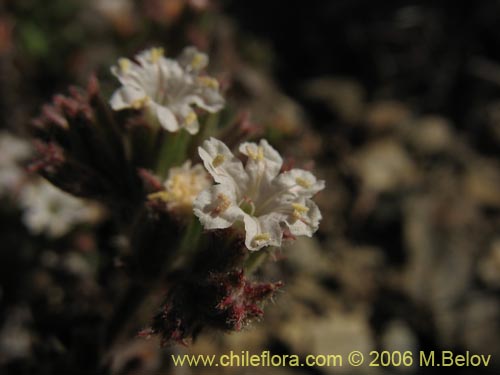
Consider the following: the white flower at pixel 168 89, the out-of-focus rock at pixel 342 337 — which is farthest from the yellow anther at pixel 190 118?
the out-of-focus rock at pixel 342 337

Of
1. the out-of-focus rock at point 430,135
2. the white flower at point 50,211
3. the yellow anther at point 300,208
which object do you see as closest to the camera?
the yellow anther at point 300,208

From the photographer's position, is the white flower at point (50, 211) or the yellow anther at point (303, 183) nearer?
the yellow anther at point (303, 183)

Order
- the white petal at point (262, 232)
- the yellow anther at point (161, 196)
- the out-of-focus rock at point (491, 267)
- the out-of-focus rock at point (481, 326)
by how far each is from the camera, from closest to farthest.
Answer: the white petal at point (262, 232), the yellow anther at point (161, 196), the out-of-focus rock at point (481, 326), the out-of-focus rock at point (491, 267)

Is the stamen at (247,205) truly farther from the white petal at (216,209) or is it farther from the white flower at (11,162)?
the white flower at (11,162)

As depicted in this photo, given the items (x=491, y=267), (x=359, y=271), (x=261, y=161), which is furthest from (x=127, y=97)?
(x=491, y=267)

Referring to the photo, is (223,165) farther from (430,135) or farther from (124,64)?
(430,135)

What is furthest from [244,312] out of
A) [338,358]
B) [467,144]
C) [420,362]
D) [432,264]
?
[467,144]
